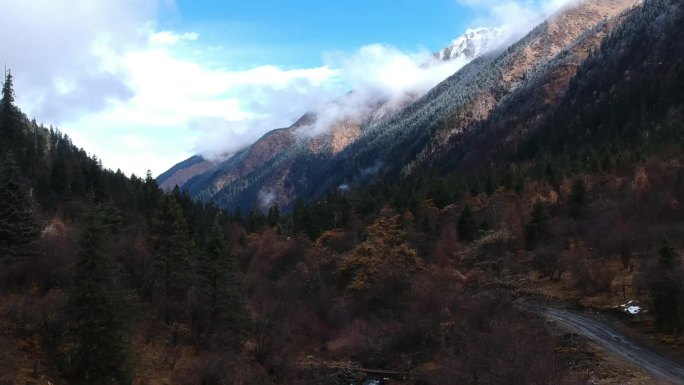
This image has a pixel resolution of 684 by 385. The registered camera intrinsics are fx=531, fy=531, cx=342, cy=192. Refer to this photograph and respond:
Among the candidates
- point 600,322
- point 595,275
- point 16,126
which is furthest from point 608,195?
point 16,126

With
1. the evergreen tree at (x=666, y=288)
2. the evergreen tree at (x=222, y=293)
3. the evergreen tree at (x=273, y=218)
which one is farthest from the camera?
the evergreen tree at (x=273, y=218)

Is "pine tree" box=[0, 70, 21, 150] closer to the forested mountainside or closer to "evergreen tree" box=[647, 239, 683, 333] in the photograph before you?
the forested mountainside

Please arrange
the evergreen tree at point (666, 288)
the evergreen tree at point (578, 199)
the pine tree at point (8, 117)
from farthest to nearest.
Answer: the pine tree at point (8, 117), the evergreen tree at point (578, 199), the evergreen tree at point (666, 288)

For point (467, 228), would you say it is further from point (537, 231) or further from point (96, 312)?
point (96, 312)

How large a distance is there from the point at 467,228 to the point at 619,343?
97.3ft

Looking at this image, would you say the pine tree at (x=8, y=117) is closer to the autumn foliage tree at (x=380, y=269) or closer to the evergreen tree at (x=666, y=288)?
the autumn foliage tree at (x=380, y=269)

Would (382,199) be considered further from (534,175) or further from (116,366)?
(116,366)

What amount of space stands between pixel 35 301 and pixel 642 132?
402ft

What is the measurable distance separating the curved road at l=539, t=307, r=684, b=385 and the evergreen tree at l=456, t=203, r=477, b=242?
64.0 feet

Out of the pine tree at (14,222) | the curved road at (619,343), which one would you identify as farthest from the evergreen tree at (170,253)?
the curved road at (619,343)

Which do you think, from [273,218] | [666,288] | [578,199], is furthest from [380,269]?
[273,218]

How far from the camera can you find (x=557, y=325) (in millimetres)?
36812

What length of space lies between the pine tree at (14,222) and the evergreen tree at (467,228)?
44026mm

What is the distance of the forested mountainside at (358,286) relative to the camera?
80.6 feet
